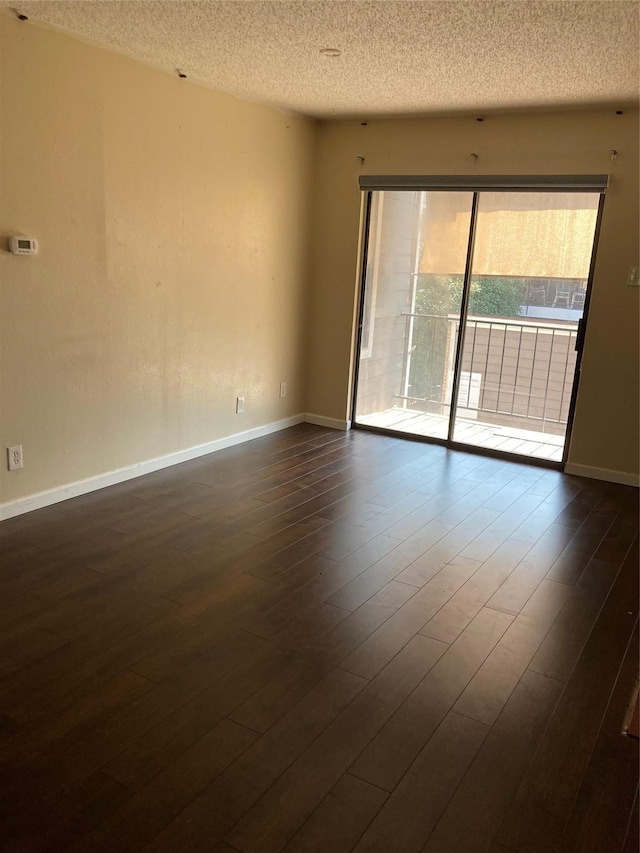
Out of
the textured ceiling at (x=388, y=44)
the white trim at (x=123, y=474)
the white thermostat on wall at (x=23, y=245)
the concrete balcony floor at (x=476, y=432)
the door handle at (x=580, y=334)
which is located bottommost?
the white trim at (x=123, y=474)

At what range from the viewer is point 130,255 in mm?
3824

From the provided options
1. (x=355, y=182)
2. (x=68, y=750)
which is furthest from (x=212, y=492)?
(x=355, y=182)

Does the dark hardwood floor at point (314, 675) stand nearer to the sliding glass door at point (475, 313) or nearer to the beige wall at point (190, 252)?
the beige wall at point (190, 252)

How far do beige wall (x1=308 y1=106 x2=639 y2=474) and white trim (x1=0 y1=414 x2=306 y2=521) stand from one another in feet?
4.65

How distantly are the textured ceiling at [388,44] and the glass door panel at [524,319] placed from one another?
28.2 inches

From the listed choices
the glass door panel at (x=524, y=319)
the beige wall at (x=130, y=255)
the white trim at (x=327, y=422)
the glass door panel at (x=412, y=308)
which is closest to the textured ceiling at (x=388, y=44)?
the beige wall at (x=130, y=255)

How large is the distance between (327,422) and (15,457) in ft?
9.37

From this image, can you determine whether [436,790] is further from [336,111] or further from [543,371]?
[336,111]

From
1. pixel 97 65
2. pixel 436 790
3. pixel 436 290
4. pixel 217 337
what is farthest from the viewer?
pixel 436 290

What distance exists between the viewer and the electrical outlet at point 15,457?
132 inches

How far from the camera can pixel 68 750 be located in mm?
1861

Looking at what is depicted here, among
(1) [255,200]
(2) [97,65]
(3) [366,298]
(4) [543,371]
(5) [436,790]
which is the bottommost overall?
(5) [436,790]

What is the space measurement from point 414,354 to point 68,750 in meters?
4.09

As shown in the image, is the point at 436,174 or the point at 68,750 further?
the point at 436,174
